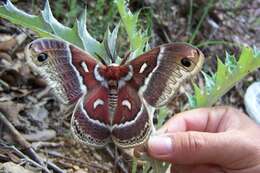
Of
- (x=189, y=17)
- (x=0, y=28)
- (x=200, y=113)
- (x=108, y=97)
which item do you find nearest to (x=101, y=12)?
(x=0, y=28)

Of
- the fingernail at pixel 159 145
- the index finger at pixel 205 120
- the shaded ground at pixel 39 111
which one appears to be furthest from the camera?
the shaded ground at pixel 39 111

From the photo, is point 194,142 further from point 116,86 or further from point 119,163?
point 119,163

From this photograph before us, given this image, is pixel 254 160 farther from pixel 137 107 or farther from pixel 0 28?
pixel 0 28

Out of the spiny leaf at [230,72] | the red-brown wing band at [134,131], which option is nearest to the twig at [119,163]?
the spiny leaf at [230,72]

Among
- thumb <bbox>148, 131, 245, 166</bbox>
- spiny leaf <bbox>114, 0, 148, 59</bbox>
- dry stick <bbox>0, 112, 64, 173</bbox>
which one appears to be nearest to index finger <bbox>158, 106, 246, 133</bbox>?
thumb <bbox>148, 131, 245, 166</bbox>

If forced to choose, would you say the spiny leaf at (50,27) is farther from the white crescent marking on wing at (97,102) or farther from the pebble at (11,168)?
the pebble at (11,168)

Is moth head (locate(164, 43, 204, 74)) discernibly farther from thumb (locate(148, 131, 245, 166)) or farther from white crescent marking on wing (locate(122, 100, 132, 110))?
thumb (locate(148, 131, 245, 166))

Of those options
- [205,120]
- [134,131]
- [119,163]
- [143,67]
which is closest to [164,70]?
[143,67]
